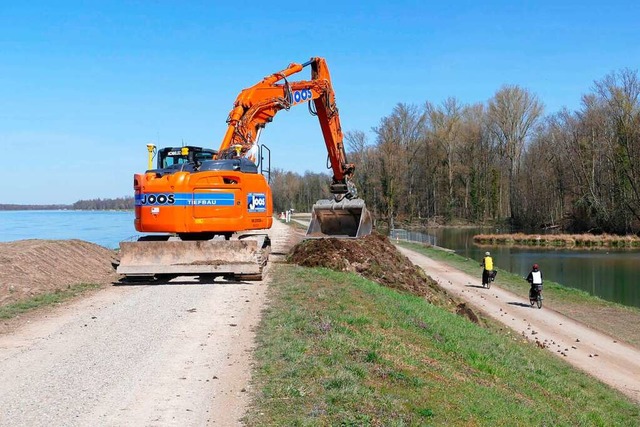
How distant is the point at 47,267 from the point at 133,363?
8.89 metres

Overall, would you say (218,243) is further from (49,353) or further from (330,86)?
(330,86)

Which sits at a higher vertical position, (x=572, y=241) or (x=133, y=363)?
(x=133, y=363)

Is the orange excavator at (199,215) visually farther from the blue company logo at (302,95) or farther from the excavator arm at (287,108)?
the blue company logo at (302,95)

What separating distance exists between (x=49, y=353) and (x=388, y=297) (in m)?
8.58

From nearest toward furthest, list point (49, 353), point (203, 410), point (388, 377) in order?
point (203, 410), point (388, 377), point (49, 353)

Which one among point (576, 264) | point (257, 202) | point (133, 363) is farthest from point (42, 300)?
point (576, 264)

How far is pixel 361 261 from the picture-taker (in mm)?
20703

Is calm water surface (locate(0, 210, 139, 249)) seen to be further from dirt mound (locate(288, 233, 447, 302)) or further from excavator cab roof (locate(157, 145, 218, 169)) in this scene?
dirt mound (locate(288, 233, 447, 302))

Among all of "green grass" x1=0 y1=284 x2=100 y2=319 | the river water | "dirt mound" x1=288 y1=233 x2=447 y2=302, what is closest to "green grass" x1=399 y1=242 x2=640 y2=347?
the river water

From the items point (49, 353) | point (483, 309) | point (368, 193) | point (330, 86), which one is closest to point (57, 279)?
point (49, 353)

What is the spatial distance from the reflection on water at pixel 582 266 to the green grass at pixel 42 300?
2333 cm

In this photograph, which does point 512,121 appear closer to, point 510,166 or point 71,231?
point 510,166

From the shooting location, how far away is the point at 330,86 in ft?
76.9

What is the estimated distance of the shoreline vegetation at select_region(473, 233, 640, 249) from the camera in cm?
5750
